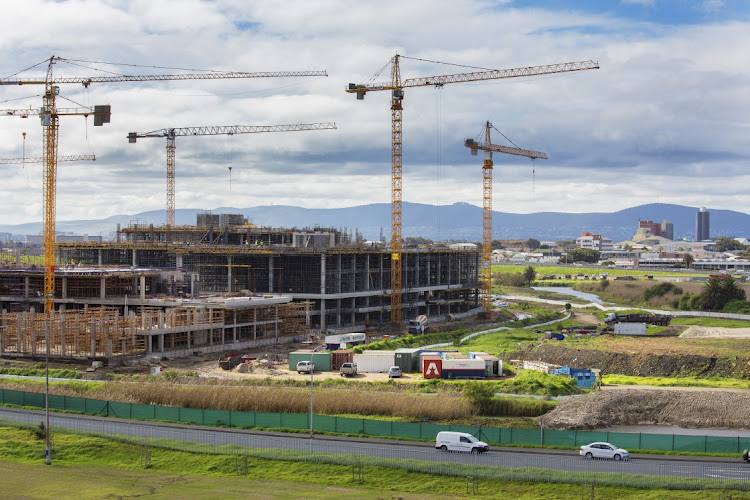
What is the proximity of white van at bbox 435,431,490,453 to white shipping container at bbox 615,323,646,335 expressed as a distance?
241 ft

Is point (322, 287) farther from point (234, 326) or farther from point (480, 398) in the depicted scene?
point (480, 398)

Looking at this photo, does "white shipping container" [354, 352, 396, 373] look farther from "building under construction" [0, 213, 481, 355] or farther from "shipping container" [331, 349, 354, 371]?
"building under construction" [0, 213, 481, 355]

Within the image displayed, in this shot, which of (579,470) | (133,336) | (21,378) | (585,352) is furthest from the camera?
(585,352)

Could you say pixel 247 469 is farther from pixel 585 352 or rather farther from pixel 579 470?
pixel 585 352

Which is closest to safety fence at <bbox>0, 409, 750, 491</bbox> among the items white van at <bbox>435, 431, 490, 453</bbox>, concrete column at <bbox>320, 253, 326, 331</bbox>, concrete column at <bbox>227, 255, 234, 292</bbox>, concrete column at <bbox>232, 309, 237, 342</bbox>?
white van at <bbox>435, 431, 490, 453</bbox>

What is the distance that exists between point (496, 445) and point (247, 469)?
50.1ft

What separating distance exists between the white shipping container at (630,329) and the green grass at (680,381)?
35404 mm

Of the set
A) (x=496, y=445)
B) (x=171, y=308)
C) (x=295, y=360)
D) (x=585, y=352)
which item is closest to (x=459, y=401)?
(x=496, y=445)

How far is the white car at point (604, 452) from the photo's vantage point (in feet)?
157

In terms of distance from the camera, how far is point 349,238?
522 feet

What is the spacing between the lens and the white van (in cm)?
4891

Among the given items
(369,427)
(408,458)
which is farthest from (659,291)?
(408,458)

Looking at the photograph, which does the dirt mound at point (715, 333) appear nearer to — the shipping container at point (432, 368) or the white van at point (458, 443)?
the shipping container at point (432, 368)

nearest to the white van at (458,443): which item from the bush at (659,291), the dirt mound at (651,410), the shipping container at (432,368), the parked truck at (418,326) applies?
the dirt mound at (651,410)
